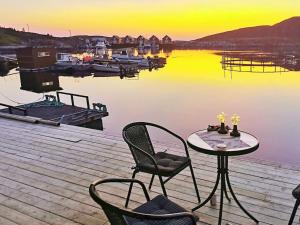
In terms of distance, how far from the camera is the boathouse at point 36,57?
36.7 meters

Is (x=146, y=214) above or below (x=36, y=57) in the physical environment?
below

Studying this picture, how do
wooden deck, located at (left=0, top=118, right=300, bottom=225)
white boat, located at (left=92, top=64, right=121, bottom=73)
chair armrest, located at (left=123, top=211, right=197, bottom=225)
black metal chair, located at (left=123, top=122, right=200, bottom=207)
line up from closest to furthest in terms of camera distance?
chair armrest, located at (left=123, top=211, right=197, bottom=225)
black metal chair, located at (left=123, top=122, right=200, bottom=207)
wooden deck, located at (left=0, top=118, right=300, bottom=225)
white boat, located at (left=92, top=64, right=121, bottom=73)

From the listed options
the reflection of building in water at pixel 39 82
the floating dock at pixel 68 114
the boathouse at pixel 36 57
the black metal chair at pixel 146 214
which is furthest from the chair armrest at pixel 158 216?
the boathouse at pixel 36 57

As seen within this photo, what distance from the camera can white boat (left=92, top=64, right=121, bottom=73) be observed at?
34.8 m

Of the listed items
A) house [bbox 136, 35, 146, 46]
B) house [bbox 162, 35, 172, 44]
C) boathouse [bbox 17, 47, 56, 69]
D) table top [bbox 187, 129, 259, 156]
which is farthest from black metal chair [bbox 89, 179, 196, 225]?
house [bbox 162, 35, 172, 44]

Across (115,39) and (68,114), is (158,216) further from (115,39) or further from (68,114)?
(115,39)

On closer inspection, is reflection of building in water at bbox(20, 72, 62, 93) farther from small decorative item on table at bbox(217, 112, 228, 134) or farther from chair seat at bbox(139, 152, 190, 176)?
small decorative item on table at bbox(217, 112, 228, 134)

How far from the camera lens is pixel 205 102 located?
20062 millimetres

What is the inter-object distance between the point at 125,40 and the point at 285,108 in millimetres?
105531

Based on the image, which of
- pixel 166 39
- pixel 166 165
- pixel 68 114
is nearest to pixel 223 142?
pixel 166 165

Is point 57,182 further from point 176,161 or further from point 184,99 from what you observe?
point 184,99

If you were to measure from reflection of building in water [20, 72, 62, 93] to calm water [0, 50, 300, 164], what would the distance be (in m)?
0.97

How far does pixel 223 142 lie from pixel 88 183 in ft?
5.60

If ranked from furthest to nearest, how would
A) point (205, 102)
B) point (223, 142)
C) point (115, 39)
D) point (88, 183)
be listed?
point (115, 39) → point (205, 102) → point (88, 183) → point (223, 142)
